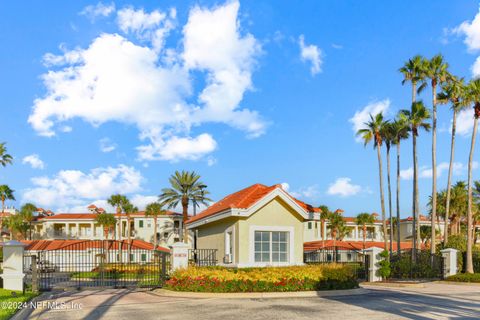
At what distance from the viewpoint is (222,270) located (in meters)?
19.0

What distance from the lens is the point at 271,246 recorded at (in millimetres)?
19984

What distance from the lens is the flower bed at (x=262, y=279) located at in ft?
58.9

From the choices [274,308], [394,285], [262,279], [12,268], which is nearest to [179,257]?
[262,279]

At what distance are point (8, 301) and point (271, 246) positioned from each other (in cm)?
1024

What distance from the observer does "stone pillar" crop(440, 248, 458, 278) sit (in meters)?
28.2

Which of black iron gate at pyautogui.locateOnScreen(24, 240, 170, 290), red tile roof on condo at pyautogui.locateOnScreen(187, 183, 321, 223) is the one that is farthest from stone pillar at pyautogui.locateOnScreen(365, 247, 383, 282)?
black iron gate at pyautogui.locateOnScreen(24, 240, 170, 290)

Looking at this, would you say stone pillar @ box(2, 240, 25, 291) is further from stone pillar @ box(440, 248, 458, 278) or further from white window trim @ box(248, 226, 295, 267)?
stone pillar @ box(440, 248, 458, 278)

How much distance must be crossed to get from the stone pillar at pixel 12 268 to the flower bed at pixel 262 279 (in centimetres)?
592

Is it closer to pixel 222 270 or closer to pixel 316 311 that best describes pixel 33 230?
pixel 222 270

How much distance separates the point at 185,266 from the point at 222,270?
2.39 meters

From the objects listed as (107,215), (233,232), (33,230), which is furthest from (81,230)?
(233,232)

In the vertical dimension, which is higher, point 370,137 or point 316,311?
point 370,137

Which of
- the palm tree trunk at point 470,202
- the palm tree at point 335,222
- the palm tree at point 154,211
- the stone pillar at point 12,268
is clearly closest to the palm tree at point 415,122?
the palm tree trunk at point 470,202

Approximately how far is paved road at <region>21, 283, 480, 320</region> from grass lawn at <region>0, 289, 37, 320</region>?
0.72 m
